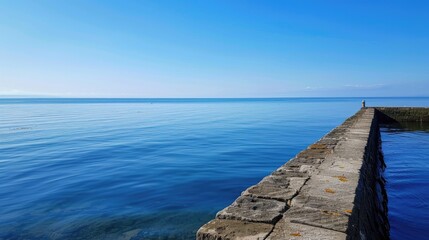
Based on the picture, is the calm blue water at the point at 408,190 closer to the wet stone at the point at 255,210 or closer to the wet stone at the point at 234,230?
the wet stone at the point at 255,210

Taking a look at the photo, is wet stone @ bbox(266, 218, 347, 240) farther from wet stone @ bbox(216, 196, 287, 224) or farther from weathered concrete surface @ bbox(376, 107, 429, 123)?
weathered concrete surface @ bbox(376, 107, 429, 123)

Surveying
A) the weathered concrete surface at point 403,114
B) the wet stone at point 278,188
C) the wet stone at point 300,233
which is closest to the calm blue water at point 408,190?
the wet stone at point 278,188

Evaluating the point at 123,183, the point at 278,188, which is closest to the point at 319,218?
the point at 278,188

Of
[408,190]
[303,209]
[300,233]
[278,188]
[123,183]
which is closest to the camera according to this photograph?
[300,233]

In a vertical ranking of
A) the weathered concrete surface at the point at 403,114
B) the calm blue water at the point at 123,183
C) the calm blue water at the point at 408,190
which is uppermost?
the weathered concrete surface at the point at 403,114

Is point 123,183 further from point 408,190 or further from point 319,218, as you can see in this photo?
point 408,190

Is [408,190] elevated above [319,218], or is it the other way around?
[319,218]

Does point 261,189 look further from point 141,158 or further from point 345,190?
point 141,158

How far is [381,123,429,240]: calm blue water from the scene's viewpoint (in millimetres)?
4812

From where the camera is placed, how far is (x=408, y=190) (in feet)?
21.9

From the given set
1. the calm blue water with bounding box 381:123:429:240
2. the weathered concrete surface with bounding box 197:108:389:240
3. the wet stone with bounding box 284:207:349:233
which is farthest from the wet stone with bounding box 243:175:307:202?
the calm blue water with bounding box 381:123:429:240

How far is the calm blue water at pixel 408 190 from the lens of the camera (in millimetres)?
4812

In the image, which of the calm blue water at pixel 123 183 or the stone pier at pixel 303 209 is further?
the calm blue water at pixel 123 183

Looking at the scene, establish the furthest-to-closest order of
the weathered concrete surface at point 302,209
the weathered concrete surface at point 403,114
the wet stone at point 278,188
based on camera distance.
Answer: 1. the weathered concrete surface at point 403,114
2. the wet stone at point 278,188
3. the weathered concrete surface at point 302,209
